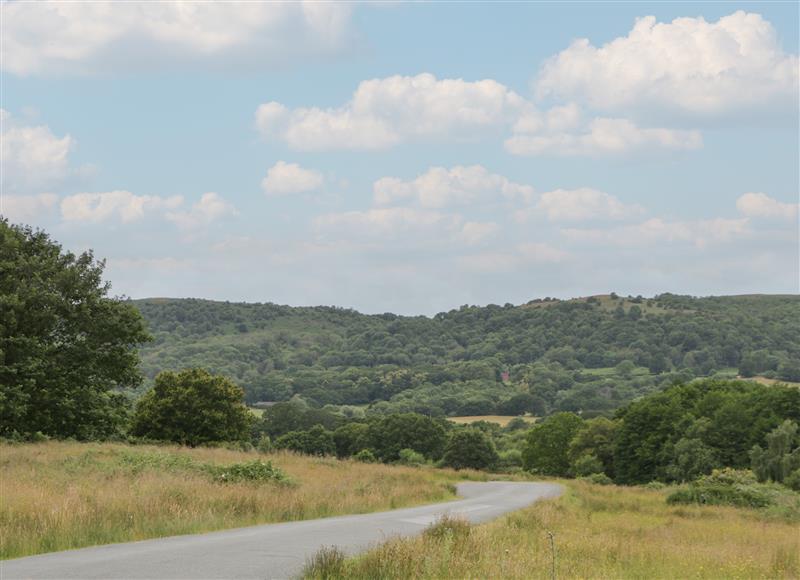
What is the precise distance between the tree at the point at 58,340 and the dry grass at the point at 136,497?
21.4 feet

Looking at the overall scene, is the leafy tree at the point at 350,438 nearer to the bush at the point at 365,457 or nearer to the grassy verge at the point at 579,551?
the bush at the point at 365,457

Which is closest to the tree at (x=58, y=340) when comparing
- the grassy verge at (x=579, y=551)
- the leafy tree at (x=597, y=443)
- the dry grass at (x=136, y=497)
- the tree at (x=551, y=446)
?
the dry grass at (x=136, y=497)

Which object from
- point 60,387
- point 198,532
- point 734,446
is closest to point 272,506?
point 198,532

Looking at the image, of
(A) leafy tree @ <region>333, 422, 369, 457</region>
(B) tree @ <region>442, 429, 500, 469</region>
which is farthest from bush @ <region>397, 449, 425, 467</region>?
(A) leafy tree @ <region>333, 422, 369, 457</region>

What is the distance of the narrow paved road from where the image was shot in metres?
11.9

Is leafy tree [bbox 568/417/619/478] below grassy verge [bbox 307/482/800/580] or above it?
below

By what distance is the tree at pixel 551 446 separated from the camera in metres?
117

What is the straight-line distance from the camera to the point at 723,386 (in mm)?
106375

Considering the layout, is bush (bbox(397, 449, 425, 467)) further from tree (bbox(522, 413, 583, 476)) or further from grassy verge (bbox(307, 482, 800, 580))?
A: grassy verge (bbox(307, 482, 800, 580))

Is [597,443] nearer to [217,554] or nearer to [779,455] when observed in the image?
[779,455]

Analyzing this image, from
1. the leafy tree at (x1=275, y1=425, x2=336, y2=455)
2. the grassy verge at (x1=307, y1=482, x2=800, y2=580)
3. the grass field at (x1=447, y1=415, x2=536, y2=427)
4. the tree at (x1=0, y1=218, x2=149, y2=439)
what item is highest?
the tree at (x1=0, y1=218, x2=149, y2=439)

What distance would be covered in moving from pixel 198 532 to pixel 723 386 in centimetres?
9824

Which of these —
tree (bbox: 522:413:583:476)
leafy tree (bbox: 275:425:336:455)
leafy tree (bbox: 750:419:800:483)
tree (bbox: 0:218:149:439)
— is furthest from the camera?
tree (bbox: 522:413:583:476)

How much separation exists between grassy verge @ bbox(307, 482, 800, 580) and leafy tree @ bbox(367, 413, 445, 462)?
85.2 meters
